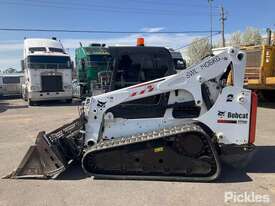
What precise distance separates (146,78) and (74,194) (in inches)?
96.3

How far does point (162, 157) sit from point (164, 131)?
43 centimetres

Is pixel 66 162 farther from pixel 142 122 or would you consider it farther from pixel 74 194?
pixel 142 122

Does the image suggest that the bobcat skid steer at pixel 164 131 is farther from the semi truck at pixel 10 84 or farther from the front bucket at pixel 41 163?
the semi truck at pixel 10 84

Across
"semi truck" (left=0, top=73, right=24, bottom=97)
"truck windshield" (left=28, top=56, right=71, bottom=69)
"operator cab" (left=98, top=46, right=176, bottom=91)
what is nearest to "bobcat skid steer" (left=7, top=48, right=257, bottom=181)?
"operator cab" (left=98, top=46, right=176, bottom=91)

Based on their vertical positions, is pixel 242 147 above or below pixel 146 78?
below

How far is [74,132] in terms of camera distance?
21.1ft

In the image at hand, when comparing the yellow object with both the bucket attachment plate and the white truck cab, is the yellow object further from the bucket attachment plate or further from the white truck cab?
the white truck cab

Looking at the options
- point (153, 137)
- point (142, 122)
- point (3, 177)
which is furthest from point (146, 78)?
point (3, 177)

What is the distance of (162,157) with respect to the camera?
5.71 metres

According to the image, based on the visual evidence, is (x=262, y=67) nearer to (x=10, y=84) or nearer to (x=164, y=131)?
(x=164, y=131)

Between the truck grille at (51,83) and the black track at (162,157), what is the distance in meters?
15.5

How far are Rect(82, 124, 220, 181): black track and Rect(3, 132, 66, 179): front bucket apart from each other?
0.49m

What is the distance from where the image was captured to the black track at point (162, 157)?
5.64 metres

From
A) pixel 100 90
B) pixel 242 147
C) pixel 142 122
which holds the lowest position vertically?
pixel 242 147
